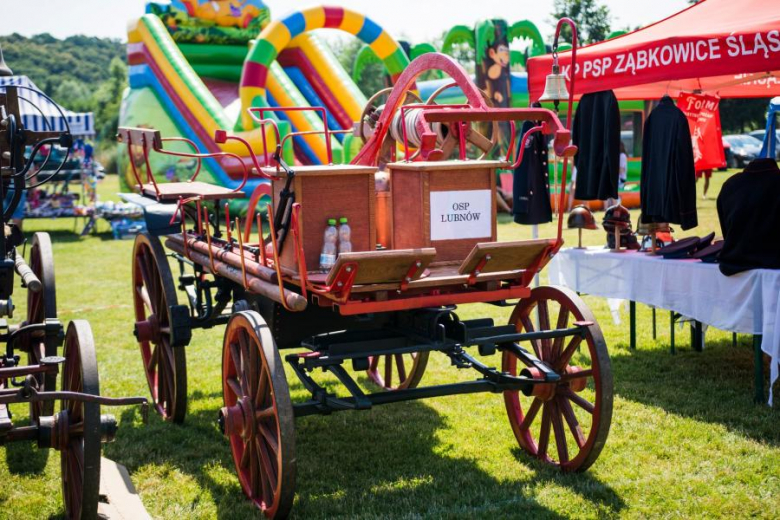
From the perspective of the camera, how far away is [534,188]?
6758 millimetres

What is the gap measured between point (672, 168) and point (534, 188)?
1.00 metres

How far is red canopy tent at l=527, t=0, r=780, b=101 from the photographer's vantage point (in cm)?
543

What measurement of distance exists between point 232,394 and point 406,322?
0.90 meters

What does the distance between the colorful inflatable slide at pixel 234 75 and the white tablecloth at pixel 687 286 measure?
25.1 feet

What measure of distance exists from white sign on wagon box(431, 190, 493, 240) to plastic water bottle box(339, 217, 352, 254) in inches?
14.6

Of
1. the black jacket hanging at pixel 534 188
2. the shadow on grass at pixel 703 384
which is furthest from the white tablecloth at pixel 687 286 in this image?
the black jacket hanging at pixel 534 188

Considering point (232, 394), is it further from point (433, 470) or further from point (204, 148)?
point (204, 148)

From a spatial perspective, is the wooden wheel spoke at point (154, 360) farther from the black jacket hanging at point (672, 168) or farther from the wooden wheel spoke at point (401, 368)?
the black jacket hanging at point (672, 168)

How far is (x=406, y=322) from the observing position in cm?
434

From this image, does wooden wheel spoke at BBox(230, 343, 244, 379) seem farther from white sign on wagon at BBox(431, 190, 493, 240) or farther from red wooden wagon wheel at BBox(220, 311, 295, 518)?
white sign on wagon at BBox(431, 190, 493, 240)

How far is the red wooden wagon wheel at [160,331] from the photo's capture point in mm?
5305

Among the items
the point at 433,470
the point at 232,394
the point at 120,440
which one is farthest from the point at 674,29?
the point at 120,440

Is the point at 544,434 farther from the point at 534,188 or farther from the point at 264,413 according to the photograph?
the point at 534,188

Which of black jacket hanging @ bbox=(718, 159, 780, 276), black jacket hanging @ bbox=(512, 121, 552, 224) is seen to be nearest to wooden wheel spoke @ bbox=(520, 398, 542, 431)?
black jacket hanging @ bbox=(718, 159, 780, 276)
